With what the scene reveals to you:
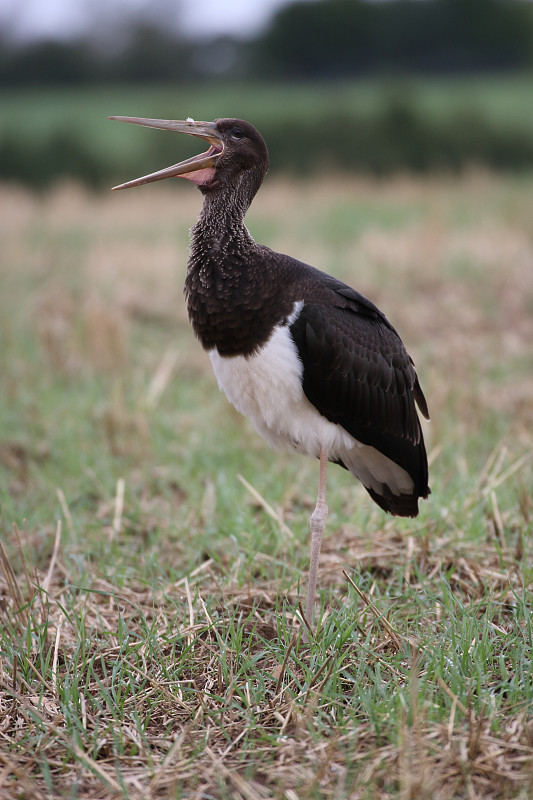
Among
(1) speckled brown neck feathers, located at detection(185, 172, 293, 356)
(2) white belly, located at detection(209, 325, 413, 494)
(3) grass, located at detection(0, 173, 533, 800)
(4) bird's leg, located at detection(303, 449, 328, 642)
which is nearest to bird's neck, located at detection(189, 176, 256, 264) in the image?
(1) speckled brown neck feathers, located at detection(185, 172, 293, 356)

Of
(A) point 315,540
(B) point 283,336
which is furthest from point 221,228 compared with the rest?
(A) point 315,540

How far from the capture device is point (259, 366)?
2990 mm

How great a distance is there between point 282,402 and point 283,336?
0.26 meters

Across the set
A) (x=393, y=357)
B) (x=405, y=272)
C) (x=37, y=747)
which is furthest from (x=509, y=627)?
(x=405, y=272)

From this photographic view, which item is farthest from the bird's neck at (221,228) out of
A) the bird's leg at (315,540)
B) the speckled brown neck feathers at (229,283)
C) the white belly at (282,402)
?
the bird's leg at (315,540)

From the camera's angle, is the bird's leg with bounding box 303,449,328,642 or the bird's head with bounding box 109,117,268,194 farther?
the bird's head with bounding box 109,117,268,194

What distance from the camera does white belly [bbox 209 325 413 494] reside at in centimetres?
298

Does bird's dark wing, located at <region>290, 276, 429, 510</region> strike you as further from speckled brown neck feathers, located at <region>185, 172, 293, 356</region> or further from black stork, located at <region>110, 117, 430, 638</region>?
speckled brown neck feathers, located at <region>185, 172, 293, 356</region>

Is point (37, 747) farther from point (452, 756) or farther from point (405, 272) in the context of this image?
point (405, 272)

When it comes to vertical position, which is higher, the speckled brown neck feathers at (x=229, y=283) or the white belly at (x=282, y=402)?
the speckled brown neck feathers at (x=229, y=283)

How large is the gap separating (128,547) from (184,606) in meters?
0.82

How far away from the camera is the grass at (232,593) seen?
2.43 m

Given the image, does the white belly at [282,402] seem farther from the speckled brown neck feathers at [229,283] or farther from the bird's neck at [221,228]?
the bird's neck at [221,228]

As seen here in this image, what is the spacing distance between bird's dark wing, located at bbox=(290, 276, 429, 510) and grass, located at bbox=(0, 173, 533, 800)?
0.55 meters
